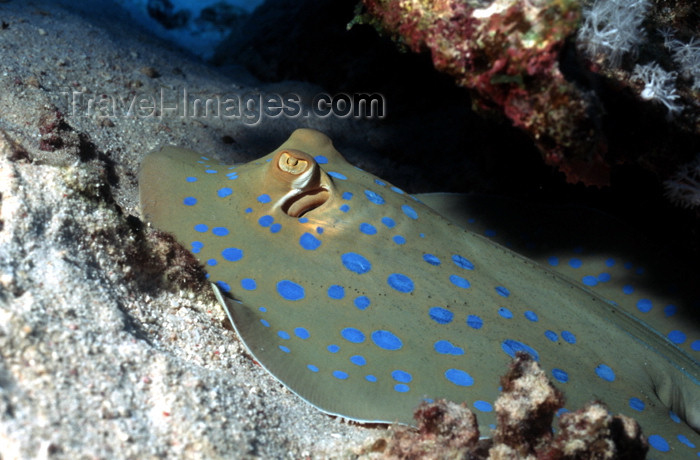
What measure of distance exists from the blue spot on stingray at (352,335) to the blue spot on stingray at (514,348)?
0.97m

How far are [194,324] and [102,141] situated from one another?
2981mm

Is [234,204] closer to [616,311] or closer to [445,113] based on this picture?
[616,311]

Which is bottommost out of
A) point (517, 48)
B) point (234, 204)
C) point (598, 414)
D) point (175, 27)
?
point (175, 27)

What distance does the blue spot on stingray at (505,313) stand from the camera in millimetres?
3311

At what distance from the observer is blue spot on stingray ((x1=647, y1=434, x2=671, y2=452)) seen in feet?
9.39

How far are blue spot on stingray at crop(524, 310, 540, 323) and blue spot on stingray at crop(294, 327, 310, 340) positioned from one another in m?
1.69

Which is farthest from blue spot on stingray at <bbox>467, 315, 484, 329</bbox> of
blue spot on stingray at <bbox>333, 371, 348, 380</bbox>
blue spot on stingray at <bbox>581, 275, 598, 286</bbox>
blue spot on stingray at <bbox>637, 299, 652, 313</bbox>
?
blue spot on stingray at <bbox>637, 299, 652, 313</bbox>

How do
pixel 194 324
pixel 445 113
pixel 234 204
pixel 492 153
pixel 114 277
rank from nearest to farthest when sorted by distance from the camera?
pixel 114 277, pixel 194 324, pixel 234 204, pixel 492 153, pixel 445 113

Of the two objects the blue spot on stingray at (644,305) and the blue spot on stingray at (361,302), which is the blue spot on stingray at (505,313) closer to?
the blue spot on stingray at (361,302)

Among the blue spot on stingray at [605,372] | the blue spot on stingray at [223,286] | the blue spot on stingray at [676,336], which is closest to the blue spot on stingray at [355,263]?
the blue spot on stingray at [223,286]

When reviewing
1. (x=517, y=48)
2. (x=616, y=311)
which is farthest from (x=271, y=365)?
(x=616, y=311)

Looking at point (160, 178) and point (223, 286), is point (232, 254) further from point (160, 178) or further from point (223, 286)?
point (160, 178)

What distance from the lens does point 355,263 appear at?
3289 mm

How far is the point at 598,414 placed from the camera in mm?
2031
